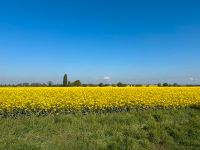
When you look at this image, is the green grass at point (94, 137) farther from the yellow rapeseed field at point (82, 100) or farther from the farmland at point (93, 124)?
the yellow rapeseed field at point (82, 100)

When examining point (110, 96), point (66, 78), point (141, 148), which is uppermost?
point (66, 78)

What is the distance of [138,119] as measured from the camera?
1421cm

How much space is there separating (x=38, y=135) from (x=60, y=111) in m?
8.17

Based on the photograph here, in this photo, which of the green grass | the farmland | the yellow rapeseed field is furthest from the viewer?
the yellow rapeseed field

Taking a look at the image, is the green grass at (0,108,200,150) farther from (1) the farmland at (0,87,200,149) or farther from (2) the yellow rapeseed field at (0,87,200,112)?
(2) the yellow rapeseed field at (0,87,200,112)

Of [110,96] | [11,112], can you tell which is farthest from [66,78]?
[11,112]

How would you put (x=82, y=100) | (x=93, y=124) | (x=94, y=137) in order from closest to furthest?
(x=94, y=137) → (x=93, y=124) → (x=82, y=100)

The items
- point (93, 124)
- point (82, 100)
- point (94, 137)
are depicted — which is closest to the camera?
point (94, 137)

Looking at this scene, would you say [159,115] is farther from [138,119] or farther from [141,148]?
[141,148]

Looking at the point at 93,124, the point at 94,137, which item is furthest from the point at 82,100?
the point at 94,137

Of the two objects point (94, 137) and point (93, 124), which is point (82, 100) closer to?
point (93, 124)

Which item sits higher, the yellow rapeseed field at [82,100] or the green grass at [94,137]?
the yellow rapeseed field at [82,100]

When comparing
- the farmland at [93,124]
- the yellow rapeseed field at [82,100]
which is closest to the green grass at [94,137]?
the farmland at [93,124]

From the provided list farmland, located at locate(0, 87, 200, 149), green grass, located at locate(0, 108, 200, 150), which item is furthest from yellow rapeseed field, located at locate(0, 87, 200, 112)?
green grass, located at locate(0, 108, 200, 150)
